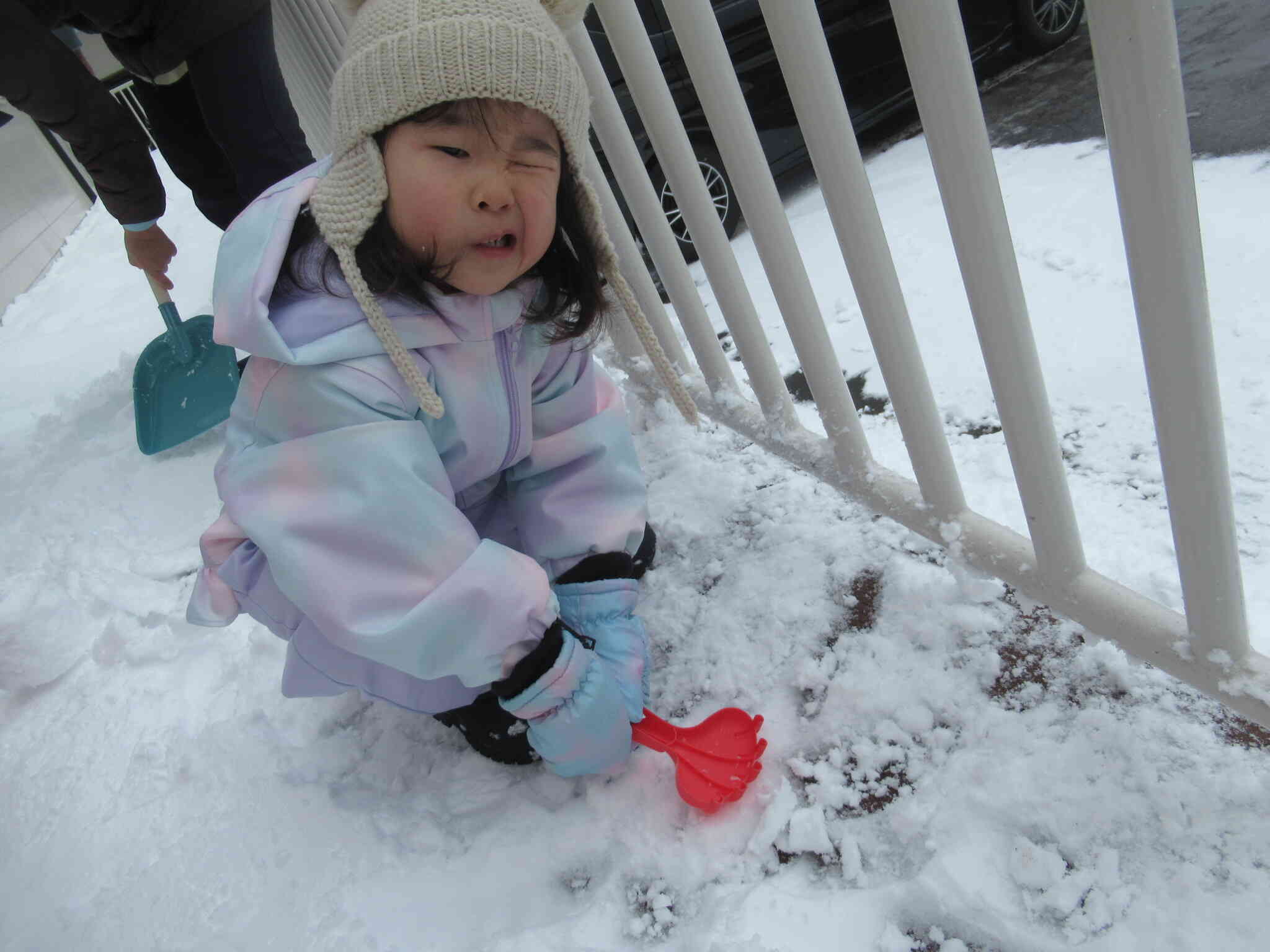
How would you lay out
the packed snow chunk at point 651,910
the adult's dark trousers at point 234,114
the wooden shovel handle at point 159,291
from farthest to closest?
the wooden shovel handle at point 159,291
the adult's dark trousers at point 234,114
the packed snow chunk at point 651,910

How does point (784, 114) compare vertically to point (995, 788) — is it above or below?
above

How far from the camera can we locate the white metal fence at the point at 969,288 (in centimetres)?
72

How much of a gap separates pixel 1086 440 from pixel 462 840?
1.31 m

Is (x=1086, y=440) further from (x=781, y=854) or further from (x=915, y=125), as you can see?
(x=915, y=125)

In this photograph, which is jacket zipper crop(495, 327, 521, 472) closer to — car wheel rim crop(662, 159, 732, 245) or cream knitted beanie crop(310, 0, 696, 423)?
cream knitted beanie crop(310, 0, 696, 423)

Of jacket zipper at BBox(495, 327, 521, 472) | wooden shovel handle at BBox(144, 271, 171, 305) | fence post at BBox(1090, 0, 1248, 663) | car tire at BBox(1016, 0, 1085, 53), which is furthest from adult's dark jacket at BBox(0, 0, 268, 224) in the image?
car tire at BBox(1016, 0, 1085, 53)

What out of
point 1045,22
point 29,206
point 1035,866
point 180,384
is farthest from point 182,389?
point 29,206

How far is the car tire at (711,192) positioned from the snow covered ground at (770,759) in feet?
4.39

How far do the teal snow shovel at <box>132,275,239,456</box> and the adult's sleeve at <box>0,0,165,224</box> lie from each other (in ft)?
2.16

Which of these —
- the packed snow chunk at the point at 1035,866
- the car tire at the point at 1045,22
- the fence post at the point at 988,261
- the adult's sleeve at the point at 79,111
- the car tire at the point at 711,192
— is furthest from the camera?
the car tire at the point at 1045,22

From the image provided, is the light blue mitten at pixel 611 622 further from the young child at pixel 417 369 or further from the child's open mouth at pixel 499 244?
the child's open mouth at pixel 499 244

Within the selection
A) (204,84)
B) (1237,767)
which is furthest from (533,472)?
(204,84)

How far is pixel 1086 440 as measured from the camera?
1.58m

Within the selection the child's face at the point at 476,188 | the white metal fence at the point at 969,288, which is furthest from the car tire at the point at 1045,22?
the child's face at the point at 476,188
